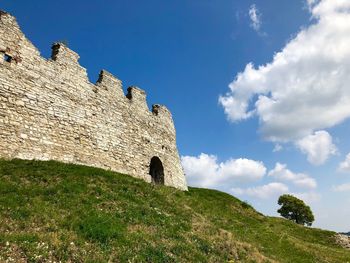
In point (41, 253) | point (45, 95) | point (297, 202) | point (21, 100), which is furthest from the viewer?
point (297, 202)

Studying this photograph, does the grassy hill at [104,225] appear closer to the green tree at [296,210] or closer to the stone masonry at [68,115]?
the stone masonry at [68,115]

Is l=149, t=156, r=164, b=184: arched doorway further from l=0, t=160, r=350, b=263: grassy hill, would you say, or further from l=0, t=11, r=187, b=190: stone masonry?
l=0, t=160, r=350, b=263: grassy hill

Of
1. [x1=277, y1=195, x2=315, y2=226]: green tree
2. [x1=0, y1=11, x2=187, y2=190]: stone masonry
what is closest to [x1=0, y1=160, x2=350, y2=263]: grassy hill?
[x1=0, y1=11, x2=187, y2=190]: stone masonry

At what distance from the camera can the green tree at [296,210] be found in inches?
2847

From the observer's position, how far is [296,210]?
7338 centimetres

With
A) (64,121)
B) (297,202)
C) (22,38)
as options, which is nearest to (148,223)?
(64,121)

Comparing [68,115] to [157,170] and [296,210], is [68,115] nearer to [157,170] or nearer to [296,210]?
[157,170]

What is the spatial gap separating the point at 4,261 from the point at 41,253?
3.44ft

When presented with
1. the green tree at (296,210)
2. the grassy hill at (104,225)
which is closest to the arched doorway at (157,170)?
the grassy hill at (104,225)

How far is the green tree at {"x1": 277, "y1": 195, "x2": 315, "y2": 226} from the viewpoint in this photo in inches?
2847

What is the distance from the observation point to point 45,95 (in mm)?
21047

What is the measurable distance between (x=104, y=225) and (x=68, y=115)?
11.2 m

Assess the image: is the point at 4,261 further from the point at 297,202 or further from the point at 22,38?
the point at 297,202

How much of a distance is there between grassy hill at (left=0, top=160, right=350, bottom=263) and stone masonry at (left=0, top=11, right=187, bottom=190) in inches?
83.6
